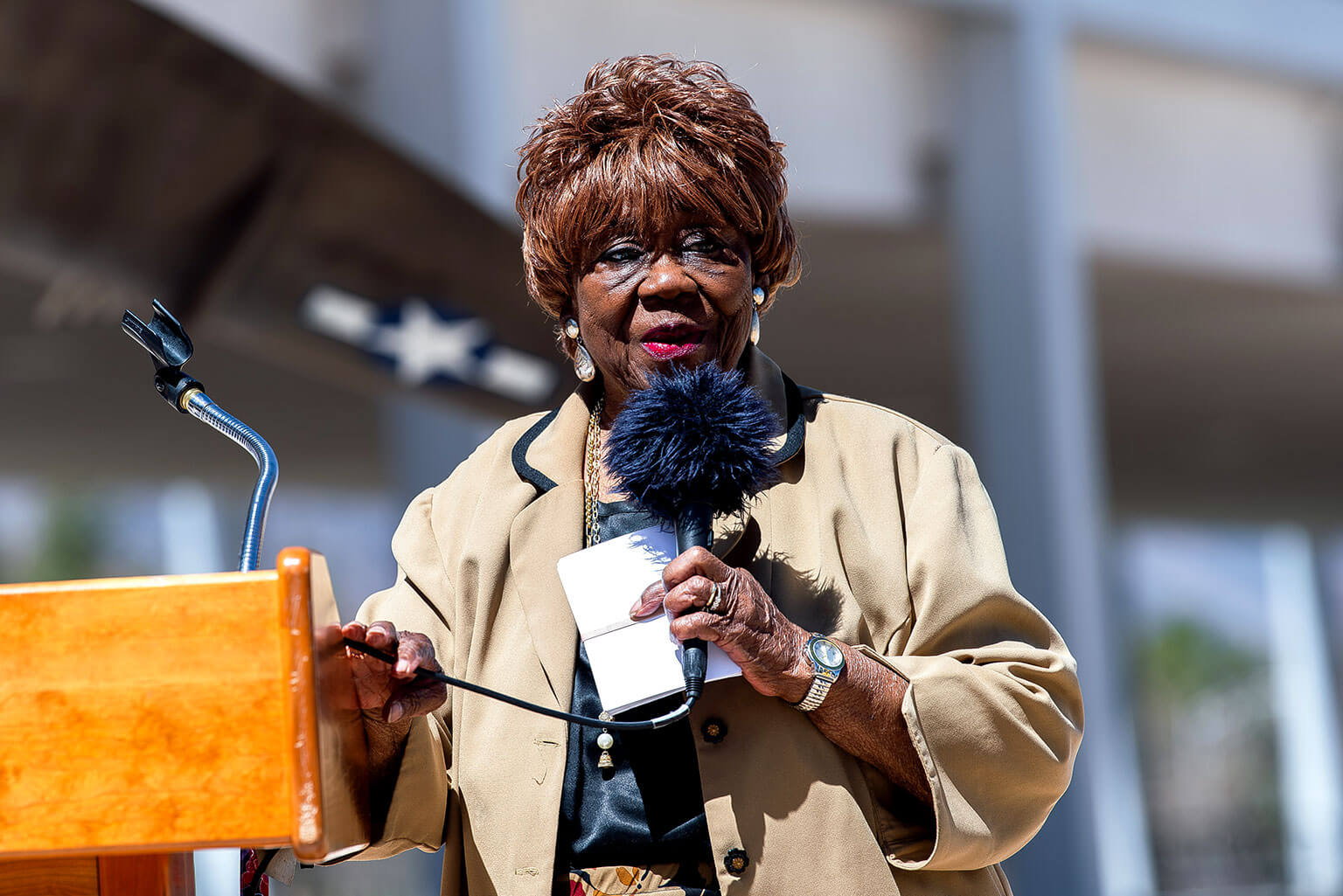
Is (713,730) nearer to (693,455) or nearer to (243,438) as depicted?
(693,455)

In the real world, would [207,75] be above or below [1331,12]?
below

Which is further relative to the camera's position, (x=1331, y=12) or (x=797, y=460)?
(x=1331, y=12)

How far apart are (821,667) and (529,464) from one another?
531 mm

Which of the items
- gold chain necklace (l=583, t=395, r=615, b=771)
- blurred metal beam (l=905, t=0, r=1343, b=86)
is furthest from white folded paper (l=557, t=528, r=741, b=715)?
blurred metal beam (l=905, t=0, r=1343, b=86)

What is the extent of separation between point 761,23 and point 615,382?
4817 mm

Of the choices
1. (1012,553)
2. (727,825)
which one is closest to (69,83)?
(727,825)

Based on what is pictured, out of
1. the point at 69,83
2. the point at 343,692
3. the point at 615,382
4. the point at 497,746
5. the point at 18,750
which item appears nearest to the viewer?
the point at 18,750

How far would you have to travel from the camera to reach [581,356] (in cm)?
172

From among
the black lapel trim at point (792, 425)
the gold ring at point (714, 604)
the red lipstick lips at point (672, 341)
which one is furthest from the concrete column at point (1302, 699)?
the gold ring at point (714, 604)

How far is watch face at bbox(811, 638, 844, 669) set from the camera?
4.60 feet

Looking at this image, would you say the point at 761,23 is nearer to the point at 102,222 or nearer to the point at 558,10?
the point at 558,10

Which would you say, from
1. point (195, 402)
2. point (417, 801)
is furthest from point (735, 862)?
point (195, 402)

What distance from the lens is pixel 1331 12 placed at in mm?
7609

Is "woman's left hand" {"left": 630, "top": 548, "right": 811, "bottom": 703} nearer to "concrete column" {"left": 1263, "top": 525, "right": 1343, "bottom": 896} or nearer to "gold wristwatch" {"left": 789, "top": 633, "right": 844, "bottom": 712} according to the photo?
"gold wristwatch" {"left": 789, "top": 633, "right": 844, "bottom": 712}
